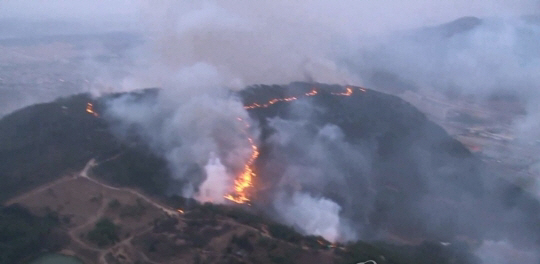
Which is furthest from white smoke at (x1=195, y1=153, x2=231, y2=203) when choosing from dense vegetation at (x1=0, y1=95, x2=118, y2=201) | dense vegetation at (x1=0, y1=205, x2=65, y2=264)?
dense vegetation at (x1=0, y1=205, x2=65, y2=264)

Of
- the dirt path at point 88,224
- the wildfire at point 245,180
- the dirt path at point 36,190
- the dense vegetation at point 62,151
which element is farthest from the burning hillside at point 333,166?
the dirt path at point 36,190

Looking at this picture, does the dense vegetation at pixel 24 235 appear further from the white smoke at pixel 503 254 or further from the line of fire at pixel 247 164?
the white smoke at pixel 503 254

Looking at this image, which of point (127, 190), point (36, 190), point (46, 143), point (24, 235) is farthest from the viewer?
point (46, 143)

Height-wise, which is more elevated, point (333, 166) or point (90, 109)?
point (90, 109)

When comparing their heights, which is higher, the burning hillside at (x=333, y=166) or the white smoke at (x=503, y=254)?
the burning hillside at (x=333, y=166)

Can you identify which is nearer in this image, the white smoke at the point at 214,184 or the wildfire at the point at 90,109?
the white smoke at the point at 214,184

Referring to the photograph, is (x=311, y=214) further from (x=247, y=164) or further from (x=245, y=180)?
(x=247, y=164)

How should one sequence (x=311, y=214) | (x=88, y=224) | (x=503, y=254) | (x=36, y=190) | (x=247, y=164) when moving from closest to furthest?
(x=88, y=224)
(x=503, y=254)
(x=311, y=214)
(x=36, y=190)
(x=247, y=164)

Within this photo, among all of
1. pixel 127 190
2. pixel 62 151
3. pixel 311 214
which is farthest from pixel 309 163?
Result: pixel 62 151

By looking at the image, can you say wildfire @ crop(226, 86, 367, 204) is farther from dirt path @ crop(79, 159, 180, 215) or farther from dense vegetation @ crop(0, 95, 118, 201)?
dense vegetation @ crop(0, 95, 118, 201)

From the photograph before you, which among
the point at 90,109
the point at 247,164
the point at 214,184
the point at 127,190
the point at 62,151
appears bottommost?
the point at 127,190
